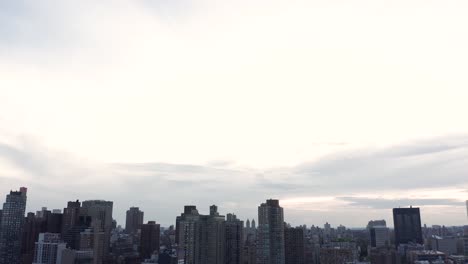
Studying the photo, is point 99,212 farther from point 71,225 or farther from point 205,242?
point 205,242

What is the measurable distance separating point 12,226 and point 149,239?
5536cm

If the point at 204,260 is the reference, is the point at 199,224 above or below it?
above

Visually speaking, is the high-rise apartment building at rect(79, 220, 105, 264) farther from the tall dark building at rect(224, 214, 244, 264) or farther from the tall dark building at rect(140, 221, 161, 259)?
the tall dark building at rect(224, 214, 244, 264)

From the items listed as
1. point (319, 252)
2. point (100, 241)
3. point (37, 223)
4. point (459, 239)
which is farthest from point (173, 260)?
point (459, 239)

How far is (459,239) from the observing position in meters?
197

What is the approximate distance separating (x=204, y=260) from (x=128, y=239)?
277 ft

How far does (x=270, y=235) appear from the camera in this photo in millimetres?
126438

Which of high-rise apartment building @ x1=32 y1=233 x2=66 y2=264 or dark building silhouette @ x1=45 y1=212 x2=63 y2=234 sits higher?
dark building silhouette @ x1=45 y1=212 x2=63 y2=234

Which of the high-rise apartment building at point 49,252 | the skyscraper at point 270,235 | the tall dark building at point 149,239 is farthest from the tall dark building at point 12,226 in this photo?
the skyscraper at point 270,235

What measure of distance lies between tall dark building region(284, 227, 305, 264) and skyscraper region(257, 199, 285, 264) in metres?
16.5

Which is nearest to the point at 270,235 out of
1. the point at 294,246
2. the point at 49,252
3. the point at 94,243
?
the point at 294,246

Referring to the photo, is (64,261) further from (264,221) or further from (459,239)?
(459,239)

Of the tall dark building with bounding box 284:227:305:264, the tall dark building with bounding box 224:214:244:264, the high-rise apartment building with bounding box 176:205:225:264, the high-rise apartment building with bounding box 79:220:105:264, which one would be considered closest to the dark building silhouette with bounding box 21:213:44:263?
the high-rise apartment building with bounding box 79:220:105:264

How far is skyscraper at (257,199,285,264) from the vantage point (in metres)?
125
